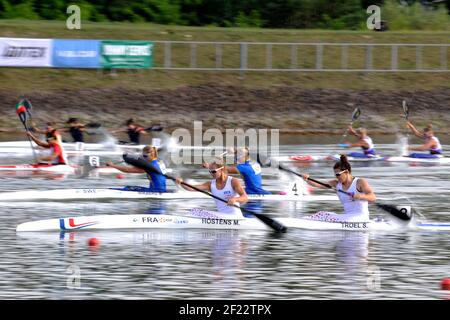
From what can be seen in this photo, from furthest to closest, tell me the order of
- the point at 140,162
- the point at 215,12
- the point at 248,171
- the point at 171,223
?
the point at 215,12
the point at 248,171
the point at 140,162
the point at 171,223

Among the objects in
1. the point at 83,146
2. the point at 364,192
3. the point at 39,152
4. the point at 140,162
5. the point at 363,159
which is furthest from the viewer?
the point at 39,152

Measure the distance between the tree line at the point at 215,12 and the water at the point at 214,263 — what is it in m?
32.5

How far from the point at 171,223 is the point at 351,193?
3.45m

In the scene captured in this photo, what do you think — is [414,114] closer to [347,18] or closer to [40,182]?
[347,18]

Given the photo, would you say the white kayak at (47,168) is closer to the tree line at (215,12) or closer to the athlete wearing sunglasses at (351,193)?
the athlete wearing sunglasses at (351,193)

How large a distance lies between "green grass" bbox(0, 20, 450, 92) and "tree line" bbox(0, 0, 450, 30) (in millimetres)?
4043

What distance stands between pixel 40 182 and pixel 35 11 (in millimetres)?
28479

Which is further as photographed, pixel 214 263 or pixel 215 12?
pixel 215 12

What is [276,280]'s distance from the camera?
58.9ft

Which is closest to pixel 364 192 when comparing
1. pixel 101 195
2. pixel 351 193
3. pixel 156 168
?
pixel 351 193

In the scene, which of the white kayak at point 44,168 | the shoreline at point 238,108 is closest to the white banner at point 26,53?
the shoreline at point 238,108

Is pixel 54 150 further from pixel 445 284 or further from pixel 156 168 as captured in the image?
pixel 445 284

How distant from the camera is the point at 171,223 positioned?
22125 millimetres
